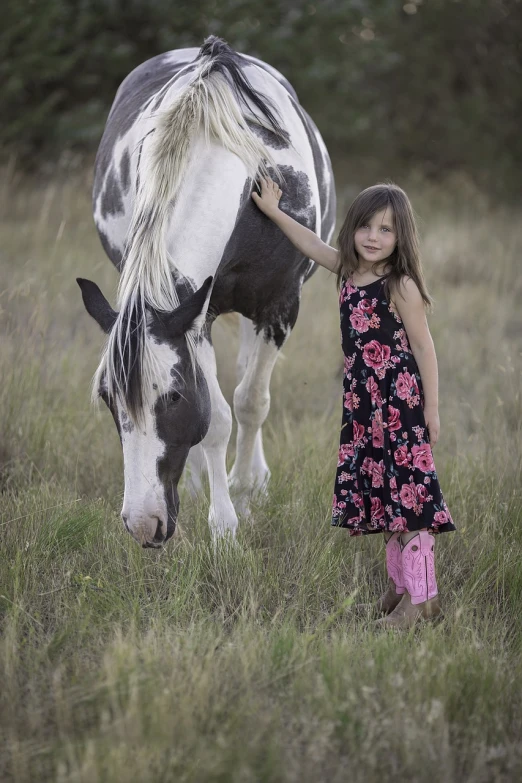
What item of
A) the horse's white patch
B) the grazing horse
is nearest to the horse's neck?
the grazing horse

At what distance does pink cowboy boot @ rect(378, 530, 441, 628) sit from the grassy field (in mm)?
80

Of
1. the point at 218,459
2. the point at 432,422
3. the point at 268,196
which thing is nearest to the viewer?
the point at 432,422

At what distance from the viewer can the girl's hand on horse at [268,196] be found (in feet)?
9.02

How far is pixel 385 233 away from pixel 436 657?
51.0 inches

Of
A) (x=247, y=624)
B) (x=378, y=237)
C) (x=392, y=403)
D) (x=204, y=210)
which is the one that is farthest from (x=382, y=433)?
(x=204, y=210)

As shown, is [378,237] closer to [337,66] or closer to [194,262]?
[194,262]

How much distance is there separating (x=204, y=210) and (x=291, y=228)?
37cm

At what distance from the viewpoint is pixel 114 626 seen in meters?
2.22

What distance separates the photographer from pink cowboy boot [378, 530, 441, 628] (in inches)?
98.8

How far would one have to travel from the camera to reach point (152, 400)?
2.23 meters

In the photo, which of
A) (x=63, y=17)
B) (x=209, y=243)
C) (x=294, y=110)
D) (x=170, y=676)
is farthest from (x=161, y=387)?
(x=63, y=17)

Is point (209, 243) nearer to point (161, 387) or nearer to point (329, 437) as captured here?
point (161, 387)

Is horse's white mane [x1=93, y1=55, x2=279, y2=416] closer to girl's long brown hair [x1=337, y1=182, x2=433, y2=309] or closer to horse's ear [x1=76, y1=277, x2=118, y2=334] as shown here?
horse's ear [x1=76, y1=277, x2=118, y2=334]

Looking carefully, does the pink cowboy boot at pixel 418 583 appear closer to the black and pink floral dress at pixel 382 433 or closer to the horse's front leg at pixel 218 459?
the black and pink floral dress at pixel 382 433
